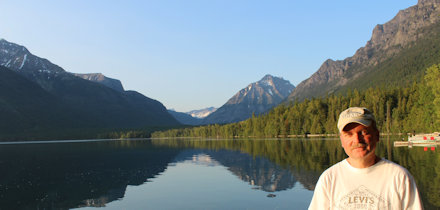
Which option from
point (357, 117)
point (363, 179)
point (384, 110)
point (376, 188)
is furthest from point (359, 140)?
point (384, 110)

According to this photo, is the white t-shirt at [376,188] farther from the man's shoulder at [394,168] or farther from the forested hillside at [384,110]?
the forested hillside at [384,110]

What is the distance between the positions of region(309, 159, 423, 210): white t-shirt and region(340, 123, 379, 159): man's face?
0.58 feet

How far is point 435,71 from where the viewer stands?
8325 cm

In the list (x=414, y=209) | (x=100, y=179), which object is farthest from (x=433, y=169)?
(x=100, y=179)

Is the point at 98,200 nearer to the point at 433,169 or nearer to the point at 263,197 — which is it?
the point at 263,197

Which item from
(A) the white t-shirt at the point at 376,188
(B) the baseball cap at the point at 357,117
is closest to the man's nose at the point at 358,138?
(B) the baseball cap at the point at 357,117

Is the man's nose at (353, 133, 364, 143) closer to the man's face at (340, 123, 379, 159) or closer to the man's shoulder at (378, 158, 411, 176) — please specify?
the man's face at (340, 123, 379, 159)

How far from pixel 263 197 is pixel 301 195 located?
3284mm

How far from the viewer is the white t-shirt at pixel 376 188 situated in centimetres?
437

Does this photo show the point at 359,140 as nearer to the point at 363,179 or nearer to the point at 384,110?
Result: the point at 363,179

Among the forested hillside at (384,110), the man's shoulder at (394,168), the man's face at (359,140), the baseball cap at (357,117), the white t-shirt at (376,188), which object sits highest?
the forested hillside at (384,110)

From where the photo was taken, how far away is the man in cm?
439

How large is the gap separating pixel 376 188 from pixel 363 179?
0.64 ft

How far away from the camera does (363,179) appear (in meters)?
4.48
